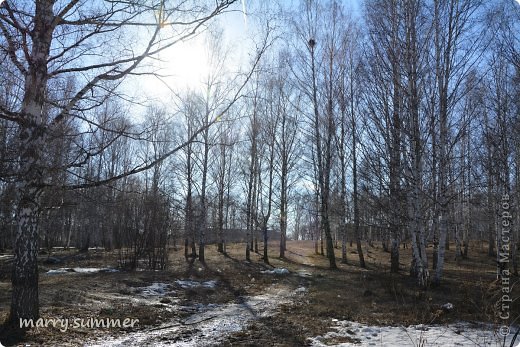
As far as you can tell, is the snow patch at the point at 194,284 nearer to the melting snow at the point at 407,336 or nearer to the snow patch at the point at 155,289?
the snow patch at the point at 155,289

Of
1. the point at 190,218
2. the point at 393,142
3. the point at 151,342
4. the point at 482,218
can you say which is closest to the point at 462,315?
the point at 393,142

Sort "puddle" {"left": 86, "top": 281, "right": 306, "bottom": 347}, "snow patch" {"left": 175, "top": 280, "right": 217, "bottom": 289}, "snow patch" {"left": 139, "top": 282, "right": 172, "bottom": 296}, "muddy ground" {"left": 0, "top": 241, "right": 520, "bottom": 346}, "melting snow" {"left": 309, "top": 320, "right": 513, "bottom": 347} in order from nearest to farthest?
"melting snow" {"left": 309, "top": 320, "right": 513, "bottom": 347} → "puddle" {"left": 86, "top": 281, "right": 306, "bottom": 347} → "muddy ground" {"left": 0, "top": 241, "right": 520, "bottom": 346} → "snow patch" {"left": 139, "top": 282, "right": 172, "bottom": 296} → "snow patch" {"left": 175, "top": 280, "right": 217, "bottom": 289}

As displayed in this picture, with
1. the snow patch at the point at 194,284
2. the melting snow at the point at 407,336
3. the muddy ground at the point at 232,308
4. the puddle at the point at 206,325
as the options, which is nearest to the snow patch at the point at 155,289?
the muddy ground at the point at 232,308

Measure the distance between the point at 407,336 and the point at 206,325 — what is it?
3421 mm

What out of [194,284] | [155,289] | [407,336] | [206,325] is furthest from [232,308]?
[407,336]

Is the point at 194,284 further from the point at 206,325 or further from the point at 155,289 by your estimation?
the point at 206,325

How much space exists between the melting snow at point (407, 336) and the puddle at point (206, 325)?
66.3 inches

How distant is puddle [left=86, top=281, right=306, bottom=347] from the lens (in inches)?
212

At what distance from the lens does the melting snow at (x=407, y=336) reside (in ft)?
17.2

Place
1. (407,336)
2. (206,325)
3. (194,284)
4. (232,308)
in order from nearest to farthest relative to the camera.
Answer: (407,336)
(206,325)
(232,308)
(194,284)

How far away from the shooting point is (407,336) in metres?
5.68

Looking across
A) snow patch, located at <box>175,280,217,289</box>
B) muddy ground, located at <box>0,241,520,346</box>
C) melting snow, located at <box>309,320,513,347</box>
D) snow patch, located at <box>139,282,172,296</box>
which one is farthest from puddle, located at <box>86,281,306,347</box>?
snow patch, located at <box>175,280,217,289</box>

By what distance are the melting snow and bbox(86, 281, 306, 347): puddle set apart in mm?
1683

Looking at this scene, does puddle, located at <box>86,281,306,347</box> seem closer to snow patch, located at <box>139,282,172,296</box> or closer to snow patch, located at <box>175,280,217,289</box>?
snow patch, located at <box>139,282,172,296</box>
